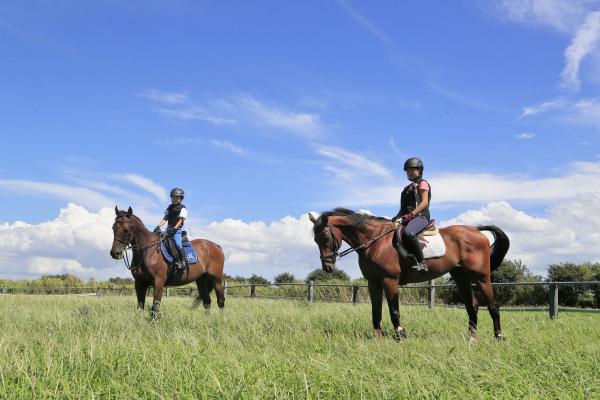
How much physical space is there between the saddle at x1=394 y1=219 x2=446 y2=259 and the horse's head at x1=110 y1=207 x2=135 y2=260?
606 cm

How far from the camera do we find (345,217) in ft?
27.3

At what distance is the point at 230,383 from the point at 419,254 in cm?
468

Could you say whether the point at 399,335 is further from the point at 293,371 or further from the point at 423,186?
the point at 293,371

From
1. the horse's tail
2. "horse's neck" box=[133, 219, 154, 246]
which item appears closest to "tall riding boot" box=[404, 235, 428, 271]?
the horse's tail

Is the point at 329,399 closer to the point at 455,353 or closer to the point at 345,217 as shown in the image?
the point at 455,353

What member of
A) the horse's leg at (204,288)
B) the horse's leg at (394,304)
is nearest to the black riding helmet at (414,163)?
the horse's leg at (394,304)

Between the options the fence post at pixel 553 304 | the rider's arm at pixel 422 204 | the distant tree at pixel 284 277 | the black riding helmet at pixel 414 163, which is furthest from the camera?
the distant tree at pixel 284 277

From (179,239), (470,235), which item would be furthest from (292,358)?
(179,239)

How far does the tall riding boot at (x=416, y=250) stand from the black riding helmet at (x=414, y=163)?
1.10 m

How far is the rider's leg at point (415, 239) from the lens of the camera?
309 inches

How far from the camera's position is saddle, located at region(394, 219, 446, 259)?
8141 millimetres

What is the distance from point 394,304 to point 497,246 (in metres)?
2.73

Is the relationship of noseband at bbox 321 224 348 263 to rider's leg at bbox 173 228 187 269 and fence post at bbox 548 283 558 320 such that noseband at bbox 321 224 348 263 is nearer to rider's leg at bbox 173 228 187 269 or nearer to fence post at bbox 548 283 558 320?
rider's leg at bbox 173 228 187 269

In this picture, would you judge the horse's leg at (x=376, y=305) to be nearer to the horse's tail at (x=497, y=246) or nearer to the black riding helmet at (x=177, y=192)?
the horse's tail at (x=497, y=246)
